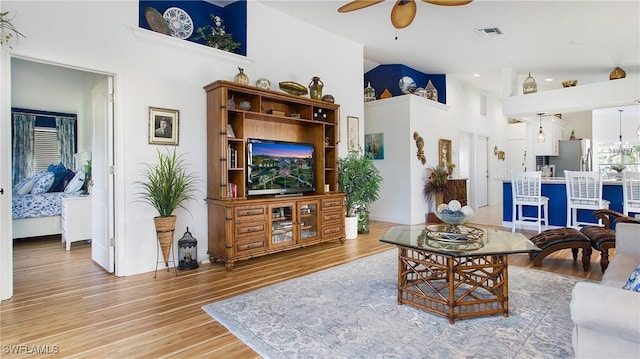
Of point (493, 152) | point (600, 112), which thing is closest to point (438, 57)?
point (493, 152)

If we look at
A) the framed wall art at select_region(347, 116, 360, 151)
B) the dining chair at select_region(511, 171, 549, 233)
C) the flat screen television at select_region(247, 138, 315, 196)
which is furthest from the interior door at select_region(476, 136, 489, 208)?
the flat screen television at select_region(247, 138, 315, 196)

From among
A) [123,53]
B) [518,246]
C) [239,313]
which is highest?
[123,53]

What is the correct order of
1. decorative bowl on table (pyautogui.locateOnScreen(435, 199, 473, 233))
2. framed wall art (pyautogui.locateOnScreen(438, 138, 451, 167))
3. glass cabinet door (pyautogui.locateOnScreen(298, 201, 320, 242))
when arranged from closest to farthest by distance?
1. decorative bowl on table (pyautogui.locateOnScreen(435, 199, 473, 233))
2. glass cabinet door (pyautogui.locateOnScreen(298, 201, 320, 242))
3. framed wall art (pyautogui.locateOnScreen(438, 138, 451, 167))

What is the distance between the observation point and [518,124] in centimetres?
995

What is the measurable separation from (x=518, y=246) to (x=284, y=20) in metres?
4.05

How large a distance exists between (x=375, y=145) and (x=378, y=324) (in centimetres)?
521

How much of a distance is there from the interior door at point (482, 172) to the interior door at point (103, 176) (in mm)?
8376

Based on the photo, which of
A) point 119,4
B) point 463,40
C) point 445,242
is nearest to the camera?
point 445,242

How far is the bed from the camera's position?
4887 mm

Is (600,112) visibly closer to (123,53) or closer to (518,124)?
(518,124)

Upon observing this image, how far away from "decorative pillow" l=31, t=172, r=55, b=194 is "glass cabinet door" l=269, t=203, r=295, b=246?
13.2 feet

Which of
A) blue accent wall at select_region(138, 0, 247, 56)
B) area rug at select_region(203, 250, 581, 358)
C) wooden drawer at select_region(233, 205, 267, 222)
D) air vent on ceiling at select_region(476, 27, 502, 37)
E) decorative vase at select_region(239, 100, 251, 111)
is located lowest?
area rug at select_region(203, 250, 581, 358)

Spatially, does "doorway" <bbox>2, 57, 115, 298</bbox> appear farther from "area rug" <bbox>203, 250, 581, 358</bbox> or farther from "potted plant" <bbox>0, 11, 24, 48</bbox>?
"area rug" <bbox>203, 250, 581, 358</bbox>

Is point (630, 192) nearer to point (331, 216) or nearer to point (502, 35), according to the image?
point (502, 35)
